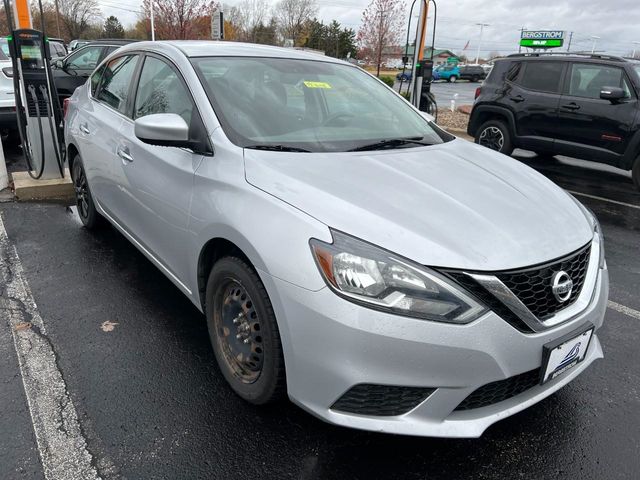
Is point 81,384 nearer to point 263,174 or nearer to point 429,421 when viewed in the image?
point 263,174

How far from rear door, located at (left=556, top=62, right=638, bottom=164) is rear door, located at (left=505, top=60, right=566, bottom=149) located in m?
0.15

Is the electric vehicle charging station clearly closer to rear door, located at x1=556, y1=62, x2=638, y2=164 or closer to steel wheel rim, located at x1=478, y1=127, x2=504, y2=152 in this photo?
steel wheel rim, located at x1=478, y1=127, x2=504, y2=152

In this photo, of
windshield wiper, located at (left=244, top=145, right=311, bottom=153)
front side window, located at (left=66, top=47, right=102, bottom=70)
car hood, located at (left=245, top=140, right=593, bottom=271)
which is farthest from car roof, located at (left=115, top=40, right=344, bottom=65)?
front side window, located at (left=66, top=47, right=102, bottom=70)

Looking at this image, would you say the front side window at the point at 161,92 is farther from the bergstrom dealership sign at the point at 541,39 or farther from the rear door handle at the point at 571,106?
the bergstrom dealership sign at the point at 541,39

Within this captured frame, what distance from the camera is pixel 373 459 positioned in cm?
226

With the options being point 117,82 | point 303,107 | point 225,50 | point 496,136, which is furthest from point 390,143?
point 496,136

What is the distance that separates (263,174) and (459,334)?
1.11 m

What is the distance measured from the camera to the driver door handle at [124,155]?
3404 millimetres

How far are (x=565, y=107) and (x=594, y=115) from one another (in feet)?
1.58

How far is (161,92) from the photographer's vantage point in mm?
3320

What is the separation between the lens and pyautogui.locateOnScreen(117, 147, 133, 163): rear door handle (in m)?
3.40

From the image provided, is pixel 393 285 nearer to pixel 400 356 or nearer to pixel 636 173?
pixel 400 356

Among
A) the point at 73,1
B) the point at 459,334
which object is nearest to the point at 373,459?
the point at 459,334

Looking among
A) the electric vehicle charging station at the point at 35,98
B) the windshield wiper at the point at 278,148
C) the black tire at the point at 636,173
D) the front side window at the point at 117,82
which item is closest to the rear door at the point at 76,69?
the electric vehicle charging station at the point at 35,98
